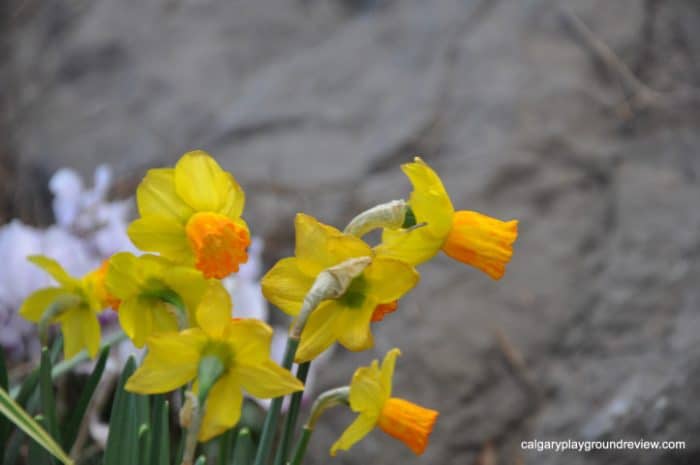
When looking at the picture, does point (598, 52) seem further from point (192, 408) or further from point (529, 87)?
point (192, 408)

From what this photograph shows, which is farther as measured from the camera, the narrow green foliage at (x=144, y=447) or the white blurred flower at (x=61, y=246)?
the white blurred flower at (x=61, y=246)

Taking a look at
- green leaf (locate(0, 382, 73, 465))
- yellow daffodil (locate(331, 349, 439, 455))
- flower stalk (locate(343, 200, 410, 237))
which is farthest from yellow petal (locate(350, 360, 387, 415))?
green leaf (locate(0, 382, 73, 465))

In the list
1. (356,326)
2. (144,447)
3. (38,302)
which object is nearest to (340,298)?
(356,326)

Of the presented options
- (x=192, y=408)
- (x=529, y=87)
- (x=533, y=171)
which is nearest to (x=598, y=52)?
(x=529, y=87)

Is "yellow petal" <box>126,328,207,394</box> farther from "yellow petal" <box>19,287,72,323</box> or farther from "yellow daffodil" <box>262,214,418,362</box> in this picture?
"yellow petal" <box>19,287,72,323</box>

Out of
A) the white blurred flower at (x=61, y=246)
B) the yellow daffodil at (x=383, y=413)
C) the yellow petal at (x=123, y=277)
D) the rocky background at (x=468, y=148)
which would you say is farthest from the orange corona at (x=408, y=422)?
the rocky background at (x=468, y=148)

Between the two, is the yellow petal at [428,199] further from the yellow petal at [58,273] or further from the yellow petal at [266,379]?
the yellow petal at [58,273]
